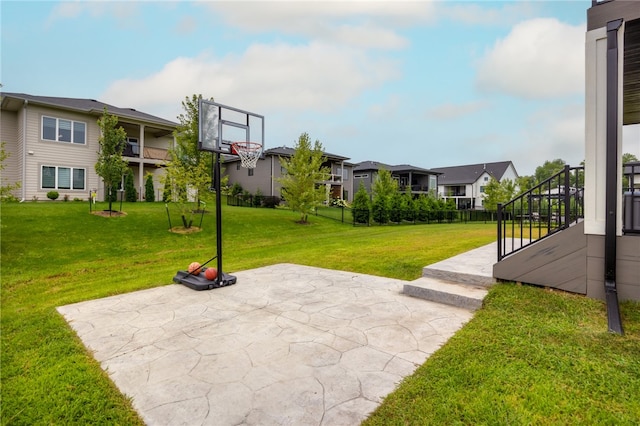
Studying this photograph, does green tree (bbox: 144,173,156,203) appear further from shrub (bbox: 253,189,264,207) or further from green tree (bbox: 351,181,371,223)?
green tree (bbox: 351,181,371,223)

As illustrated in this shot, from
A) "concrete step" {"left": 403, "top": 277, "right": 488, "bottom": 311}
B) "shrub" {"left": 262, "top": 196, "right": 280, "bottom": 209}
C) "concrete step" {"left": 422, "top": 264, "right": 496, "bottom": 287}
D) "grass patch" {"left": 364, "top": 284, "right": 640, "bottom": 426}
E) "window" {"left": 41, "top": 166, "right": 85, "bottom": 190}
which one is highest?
"window" {"left": 41, "top": 166, "right": 85, "bottom": 190}

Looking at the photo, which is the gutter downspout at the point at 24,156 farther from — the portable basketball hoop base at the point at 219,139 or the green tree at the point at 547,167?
the green tree at the point at 547,167

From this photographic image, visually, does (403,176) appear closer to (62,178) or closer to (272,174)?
(272,174)

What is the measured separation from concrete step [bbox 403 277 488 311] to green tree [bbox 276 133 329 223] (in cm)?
1191

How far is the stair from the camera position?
4.11 metres

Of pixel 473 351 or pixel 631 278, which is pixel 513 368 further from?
pixel 631 278

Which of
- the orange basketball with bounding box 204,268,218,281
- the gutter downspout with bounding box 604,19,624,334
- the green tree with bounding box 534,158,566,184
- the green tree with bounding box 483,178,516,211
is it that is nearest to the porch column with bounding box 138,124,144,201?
the orange basketball with bounding box 204,268,218,281

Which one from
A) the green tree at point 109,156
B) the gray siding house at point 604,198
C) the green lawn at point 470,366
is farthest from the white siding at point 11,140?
the gray siding house at point 604,198

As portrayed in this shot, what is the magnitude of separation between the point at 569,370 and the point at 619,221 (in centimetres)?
221

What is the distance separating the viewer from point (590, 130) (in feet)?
12.1

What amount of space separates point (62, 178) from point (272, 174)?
14175 mm

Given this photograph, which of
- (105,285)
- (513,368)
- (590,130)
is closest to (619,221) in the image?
(590,130)

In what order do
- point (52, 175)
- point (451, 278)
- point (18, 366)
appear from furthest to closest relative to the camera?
point (52, 175) → point (451, 278) → point (18, 366)

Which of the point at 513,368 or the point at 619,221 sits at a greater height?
the point at 619,221
